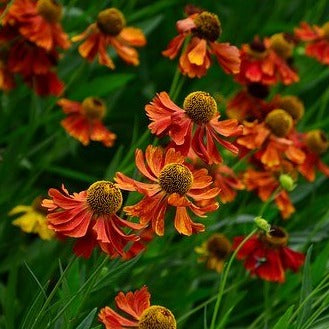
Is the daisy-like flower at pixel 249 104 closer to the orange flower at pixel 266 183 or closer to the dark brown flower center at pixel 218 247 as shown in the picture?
the orange flower at pixel 266 183

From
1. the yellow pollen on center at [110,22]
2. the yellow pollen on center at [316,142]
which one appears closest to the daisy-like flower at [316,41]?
the yellow pollen on center at [316,142]

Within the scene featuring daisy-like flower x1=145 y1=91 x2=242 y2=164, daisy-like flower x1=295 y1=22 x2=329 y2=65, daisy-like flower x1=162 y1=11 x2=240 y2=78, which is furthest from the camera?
daisy-like flower x1=295 y1=22 x2=329 y2=65

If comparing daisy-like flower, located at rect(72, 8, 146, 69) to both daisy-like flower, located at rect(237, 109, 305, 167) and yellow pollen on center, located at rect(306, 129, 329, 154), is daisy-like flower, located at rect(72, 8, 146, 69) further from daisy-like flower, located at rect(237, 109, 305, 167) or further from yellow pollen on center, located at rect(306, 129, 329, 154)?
yellow pollen on center, located at rect(306, 129, 329, 154)

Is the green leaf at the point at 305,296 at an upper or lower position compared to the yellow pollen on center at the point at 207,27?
lower

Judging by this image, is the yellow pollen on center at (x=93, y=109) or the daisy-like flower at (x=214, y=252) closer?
the daisy-like flower at (x=214, y=252)

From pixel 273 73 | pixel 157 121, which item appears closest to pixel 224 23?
pixel 273 73

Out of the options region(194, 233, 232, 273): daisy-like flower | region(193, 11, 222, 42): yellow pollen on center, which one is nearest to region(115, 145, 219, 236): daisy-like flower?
region(193, 11, 222, 42): yellow pollen on center
